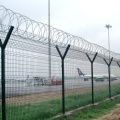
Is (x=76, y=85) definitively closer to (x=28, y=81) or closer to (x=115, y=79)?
(x=28, y=81)

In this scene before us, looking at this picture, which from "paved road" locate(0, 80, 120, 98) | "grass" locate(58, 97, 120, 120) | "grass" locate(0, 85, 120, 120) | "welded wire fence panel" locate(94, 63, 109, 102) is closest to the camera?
"paved road" locate(0, 80, 120, 98)

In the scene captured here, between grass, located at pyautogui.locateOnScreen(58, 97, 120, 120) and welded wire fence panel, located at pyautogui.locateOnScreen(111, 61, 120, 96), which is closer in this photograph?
grass, located at pyautogui.locateOnScreen(58, 97, 120, 120)

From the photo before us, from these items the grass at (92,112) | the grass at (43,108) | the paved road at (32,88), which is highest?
the paved road at (32,88)

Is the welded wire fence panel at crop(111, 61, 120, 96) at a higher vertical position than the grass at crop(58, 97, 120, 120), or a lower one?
higher

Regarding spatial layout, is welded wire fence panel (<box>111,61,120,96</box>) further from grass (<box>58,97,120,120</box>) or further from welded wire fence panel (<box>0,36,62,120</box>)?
welded wire fence panel (<box>0,36,62,120</box>)

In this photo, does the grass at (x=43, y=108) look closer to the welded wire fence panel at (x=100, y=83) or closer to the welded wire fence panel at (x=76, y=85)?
the welded wire fence panel at (x=76, y=85)

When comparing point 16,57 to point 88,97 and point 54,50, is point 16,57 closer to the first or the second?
point 54,50

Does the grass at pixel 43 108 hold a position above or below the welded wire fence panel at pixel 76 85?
below

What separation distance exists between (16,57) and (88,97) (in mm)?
5520

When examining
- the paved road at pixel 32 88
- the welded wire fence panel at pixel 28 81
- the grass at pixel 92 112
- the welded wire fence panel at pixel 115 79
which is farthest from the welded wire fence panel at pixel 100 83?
the welded wire fence panel at pixel 28 81

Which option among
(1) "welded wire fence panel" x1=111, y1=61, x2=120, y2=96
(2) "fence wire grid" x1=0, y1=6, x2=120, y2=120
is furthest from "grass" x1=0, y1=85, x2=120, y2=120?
(1) "welded wire fence panel" x1=111, y1=61, x2=120, y2=96

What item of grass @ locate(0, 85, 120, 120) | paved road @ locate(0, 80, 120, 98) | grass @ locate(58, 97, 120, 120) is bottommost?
grass @ locate(58, 97, 120, 120)

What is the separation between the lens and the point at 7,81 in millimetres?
6691

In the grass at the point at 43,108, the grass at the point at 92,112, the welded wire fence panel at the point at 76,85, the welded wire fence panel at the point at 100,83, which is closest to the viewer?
the grass at the point at 43,108
